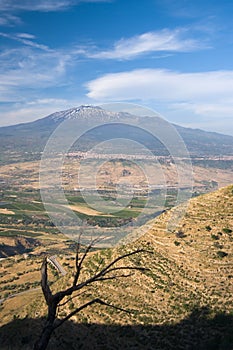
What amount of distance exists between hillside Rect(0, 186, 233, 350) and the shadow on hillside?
0.04 metres

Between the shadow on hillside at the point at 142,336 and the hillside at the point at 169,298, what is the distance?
0.04 m

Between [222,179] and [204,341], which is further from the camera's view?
[222,179]

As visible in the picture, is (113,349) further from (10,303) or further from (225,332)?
(10,303)

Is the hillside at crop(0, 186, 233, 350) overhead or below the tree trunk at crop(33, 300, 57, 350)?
below

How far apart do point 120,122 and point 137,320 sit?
13.7m

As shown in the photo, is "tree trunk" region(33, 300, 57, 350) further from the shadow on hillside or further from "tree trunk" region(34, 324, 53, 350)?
the shadow on hillside

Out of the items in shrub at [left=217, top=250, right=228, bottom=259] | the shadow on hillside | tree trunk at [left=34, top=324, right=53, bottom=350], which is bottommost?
the shadow on hillside

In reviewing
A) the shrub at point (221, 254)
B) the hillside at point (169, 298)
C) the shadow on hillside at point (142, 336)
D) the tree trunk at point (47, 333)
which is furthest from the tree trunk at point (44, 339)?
the shrub at point (221, 254)

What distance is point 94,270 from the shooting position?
81.7ft

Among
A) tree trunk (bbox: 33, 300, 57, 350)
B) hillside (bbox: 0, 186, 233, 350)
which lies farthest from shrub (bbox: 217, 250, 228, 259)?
tree trunk (bbox: 33, 300, 57, 350)

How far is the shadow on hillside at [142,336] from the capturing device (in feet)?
51.8

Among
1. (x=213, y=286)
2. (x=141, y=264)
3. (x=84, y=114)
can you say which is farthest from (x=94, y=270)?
(x=84, y=114)

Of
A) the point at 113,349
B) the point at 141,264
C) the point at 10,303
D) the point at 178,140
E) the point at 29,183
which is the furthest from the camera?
the point at 29,183

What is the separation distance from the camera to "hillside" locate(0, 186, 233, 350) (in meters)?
16.8
